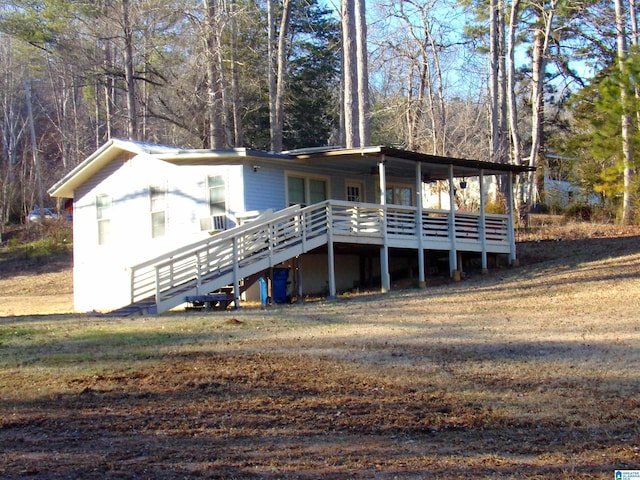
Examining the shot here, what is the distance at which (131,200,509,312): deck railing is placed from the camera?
16609 mm

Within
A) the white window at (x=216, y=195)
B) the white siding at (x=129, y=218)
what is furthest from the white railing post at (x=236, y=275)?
the white window at (x=216, y=195)

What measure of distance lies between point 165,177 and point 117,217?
2262mm

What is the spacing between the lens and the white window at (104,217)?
74.8 ft

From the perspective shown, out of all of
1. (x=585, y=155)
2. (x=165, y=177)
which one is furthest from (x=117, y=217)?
(x=585, y=155)

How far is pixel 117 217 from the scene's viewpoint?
22.5 m

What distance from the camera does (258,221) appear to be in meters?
18.0

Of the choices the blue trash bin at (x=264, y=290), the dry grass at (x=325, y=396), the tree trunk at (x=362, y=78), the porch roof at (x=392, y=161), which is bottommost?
the dry grass at (x=325, y=396)

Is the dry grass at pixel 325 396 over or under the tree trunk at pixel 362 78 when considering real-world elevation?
under

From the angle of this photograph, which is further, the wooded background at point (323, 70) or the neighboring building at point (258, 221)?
the wooded background at point (323, 70)

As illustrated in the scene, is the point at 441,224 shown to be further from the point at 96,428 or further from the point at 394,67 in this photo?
the point at 394,67

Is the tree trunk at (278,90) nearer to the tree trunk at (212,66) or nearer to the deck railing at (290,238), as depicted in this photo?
the tree trunk at (212,66)

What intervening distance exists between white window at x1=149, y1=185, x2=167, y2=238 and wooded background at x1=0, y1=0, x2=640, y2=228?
5.75 metres

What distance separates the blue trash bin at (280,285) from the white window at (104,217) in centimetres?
697

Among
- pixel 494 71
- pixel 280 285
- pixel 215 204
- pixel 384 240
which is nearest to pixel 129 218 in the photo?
pixel 215 204
